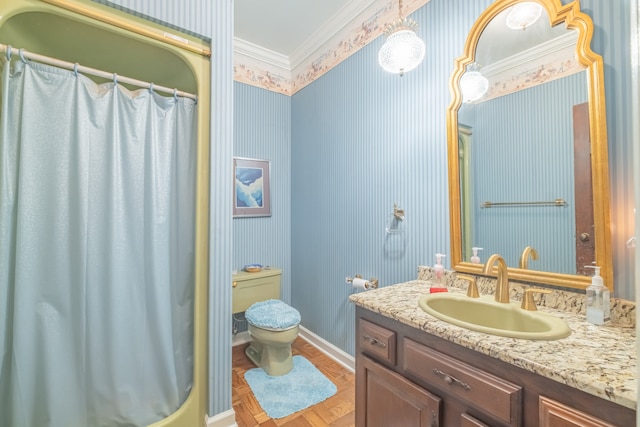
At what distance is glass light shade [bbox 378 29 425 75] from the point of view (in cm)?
145

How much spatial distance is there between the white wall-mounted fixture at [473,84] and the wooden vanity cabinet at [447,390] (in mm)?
1206

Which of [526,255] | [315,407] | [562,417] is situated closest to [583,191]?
[526,255]

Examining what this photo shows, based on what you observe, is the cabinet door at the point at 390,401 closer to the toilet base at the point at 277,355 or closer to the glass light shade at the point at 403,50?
the toilet base at the point at 277,355

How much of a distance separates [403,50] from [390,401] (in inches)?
67.0

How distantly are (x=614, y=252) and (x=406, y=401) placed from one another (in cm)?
94

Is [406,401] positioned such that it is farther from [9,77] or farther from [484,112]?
[9,77]

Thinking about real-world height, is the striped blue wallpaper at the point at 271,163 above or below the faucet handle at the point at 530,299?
above

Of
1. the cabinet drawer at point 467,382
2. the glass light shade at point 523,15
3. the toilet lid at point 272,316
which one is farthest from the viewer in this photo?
the toilet lid at point 272,316

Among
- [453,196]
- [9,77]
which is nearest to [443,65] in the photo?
[453,196]

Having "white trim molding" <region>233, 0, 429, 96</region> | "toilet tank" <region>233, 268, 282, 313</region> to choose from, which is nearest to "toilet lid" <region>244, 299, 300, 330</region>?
"toilet tank" <region>233, 268, 282, 313</region>

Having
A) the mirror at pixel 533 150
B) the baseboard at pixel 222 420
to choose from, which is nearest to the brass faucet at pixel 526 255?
the mirror at pixel 533 150

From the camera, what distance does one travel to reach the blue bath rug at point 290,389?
5.46ft

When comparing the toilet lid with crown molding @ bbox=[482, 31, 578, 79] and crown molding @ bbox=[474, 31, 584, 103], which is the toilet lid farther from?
crown molding @ bbox=[482, 31, 578, 79]

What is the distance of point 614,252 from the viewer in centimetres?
97
